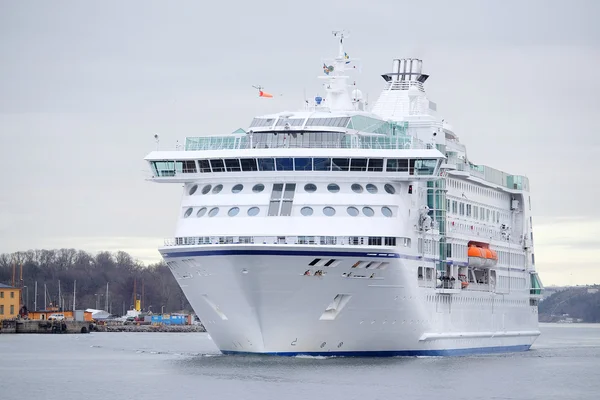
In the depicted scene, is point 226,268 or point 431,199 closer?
point 226,268

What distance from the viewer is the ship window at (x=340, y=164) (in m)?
51.5

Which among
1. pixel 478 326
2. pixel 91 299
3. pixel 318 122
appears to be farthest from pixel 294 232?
pixel 91 299

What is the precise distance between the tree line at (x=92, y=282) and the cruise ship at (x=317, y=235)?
99865 mm

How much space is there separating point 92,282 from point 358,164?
10961cm

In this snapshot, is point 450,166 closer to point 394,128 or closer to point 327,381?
point 394,128

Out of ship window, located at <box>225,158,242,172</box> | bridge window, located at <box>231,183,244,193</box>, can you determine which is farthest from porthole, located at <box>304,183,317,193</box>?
ship window, located at <box>225,158,242,172</box>

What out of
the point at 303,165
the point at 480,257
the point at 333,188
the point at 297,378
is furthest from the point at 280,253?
the point at 480,257

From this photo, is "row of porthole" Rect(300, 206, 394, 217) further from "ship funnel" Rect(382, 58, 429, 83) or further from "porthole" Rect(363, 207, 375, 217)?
"ship funnel" Rect(382, 58, 429, 83)

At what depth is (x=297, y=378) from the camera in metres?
45.8

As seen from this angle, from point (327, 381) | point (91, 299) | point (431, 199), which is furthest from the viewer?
point (91, 299)

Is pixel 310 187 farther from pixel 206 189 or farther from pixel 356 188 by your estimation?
pixel 206 189

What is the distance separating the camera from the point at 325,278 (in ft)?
162

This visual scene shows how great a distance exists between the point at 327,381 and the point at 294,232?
6.87 metres

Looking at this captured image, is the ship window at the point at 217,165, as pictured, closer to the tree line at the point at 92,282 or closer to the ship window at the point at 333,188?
the ship window at the point at 333,188
